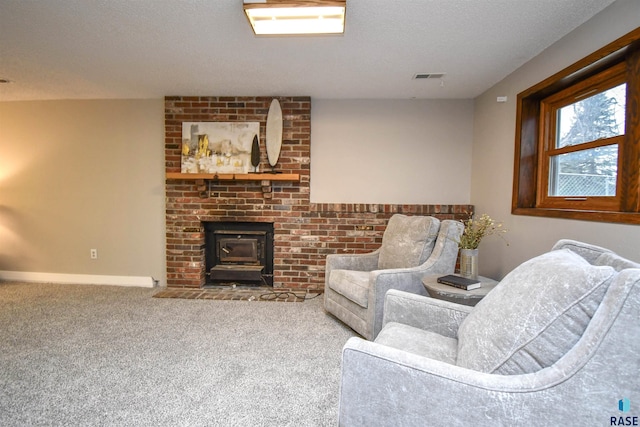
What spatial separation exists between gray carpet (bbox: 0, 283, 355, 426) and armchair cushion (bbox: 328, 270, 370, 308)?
1.06 feet

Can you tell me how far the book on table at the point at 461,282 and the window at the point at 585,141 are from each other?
784 mm

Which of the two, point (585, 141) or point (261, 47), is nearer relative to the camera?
point (585, 141)

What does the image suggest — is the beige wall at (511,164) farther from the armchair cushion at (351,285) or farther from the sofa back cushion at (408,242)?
the armchair cushion at (351,285)

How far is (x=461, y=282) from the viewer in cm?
182

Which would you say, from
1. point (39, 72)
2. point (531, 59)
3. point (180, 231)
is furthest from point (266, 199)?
point (531, 59)

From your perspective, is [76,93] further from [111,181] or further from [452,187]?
[452,187]

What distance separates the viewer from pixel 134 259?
3.53 metres

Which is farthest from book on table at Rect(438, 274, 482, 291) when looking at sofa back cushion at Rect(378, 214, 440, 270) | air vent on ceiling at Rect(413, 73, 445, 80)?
air vent on ceiling at Rect(413, 73, 445, 80)

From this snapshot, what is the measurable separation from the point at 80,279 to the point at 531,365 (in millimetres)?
4521

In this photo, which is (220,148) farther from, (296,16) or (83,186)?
(296,16)

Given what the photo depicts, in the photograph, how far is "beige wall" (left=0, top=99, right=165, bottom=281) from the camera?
346 centimetres

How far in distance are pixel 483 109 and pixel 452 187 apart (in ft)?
2.90

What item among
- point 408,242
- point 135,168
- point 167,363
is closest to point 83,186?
point 135,168

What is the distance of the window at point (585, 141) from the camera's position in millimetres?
1577
